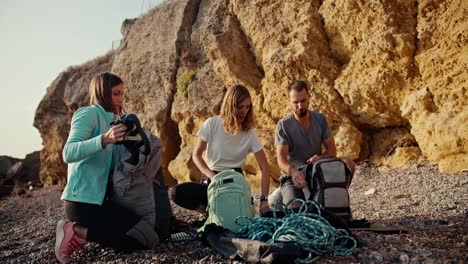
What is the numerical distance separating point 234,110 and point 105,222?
5.71ft

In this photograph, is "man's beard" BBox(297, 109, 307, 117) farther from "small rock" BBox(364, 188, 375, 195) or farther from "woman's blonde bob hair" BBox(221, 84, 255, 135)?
"small rock" BBox(364, 188, 375, 195)

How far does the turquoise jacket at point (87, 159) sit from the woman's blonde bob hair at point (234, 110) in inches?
52.0

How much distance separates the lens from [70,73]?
17109mm

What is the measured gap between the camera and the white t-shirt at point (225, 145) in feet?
14.3

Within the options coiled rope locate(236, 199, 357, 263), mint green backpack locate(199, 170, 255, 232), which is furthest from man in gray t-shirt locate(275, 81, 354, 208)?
coiled rope locate(236, 199, 357, 263)

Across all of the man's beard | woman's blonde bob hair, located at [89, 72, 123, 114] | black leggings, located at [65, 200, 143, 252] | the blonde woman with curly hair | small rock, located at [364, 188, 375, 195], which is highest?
woman's blonde bob hair, located at [89, 72, 123, 114]

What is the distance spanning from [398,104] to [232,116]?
4.02 metres

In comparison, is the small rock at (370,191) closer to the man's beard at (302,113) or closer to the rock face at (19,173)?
the man's beard at (302,113)

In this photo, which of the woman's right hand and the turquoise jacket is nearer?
the woman's right hand

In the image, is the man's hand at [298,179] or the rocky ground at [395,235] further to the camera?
the man's hand at [298,179]

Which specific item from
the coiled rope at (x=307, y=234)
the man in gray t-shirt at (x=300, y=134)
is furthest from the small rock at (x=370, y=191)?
the coiled rope at (x=307, y=234)

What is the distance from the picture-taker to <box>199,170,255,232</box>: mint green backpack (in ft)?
11.0

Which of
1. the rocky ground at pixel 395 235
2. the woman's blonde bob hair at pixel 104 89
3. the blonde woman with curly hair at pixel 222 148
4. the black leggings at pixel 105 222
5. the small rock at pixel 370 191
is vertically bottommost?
the small rock at pixel 370 191

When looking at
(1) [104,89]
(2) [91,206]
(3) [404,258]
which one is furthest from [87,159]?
(3) [404,258]
